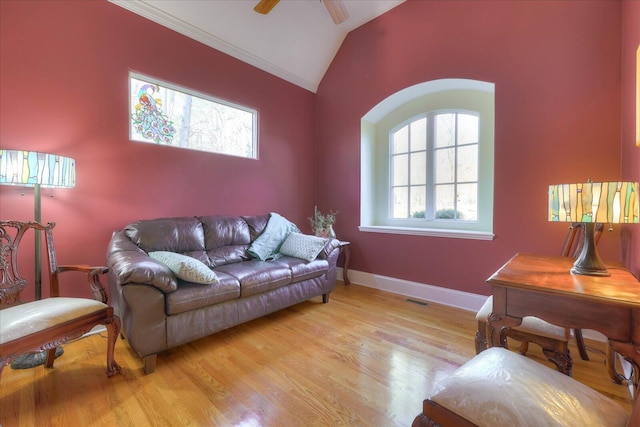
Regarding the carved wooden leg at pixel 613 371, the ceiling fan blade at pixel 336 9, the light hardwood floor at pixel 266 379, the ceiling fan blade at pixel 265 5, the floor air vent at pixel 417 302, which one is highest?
the ceiling fan blade at pixel 336 9

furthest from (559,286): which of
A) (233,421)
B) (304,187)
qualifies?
(304,187)

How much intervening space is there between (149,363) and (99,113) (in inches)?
82.9

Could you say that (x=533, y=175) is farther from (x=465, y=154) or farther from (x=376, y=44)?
(x=376, y=44)

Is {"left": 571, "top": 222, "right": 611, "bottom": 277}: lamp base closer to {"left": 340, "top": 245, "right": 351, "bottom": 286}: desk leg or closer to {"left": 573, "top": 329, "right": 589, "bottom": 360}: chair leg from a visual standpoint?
{"left": 573, "top": 329, "right": 589, "bottom": 360}: chair leg

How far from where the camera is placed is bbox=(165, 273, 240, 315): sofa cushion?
1.77 meters

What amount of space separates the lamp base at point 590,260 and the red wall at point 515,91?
1.16m

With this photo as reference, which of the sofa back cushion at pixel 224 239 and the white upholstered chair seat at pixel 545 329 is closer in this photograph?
the white upholstered chair seat at pixel 545 329

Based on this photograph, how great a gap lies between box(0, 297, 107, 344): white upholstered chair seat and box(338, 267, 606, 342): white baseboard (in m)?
2.77

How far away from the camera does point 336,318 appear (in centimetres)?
253

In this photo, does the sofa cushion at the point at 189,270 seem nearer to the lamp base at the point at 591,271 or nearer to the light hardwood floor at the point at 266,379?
the light hardwood floor at the point at 266,379

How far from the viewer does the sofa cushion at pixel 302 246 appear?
2787 mm

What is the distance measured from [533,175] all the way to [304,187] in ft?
9.06

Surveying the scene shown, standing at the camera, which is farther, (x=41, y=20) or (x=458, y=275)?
(x=458, y=275)

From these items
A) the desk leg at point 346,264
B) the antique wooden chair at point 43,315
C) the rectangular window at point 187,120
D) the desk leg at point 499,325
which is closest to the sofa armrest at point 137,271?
the antique wooden chair at point 43,315
